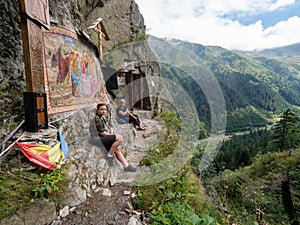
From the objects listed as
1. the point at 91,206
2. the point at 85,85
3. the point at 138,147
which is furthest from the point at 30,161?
the point at 138,147

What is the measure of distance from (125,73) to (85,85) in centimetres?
723

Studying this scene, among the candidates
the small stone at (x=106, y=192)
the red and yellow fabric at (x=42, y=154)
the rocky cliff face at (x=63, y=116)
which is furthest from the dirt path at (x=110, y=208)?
the red and yellow fabric at (x=42, y=154)

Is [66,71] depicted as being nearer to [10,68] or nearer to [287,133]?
[10,68]

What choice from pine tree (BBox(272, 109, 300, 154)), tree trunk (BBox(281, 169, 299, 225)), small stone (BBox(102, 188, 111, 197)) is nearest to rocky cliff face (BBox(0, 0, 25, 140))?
small stone (BBox(102, 188, 111, 197))

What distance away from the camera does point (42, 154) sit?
237 cm

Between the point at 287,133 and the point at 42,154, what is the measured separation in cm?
2851

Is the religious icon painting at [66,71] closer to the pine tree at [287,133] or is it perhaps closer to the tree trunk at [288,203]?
the tree trunk at [288,203]

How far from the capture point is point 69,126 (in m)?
3.77

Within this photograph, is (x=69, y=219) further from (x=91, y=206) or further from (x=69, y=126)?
(x=69, y=126)

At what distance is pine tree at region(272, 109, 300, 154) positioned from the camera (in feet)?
71.1

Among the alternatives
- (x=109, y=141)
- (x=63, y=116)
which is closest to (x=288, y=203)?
(x=109, y=141)

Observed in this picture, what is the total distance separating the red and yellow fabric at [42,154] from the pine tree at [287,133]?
2665 cm

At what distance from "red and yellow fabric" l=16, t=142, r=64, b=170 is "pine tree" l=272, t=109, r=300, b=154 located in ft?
87.4

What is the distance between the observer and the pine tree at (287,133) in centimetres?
2167
